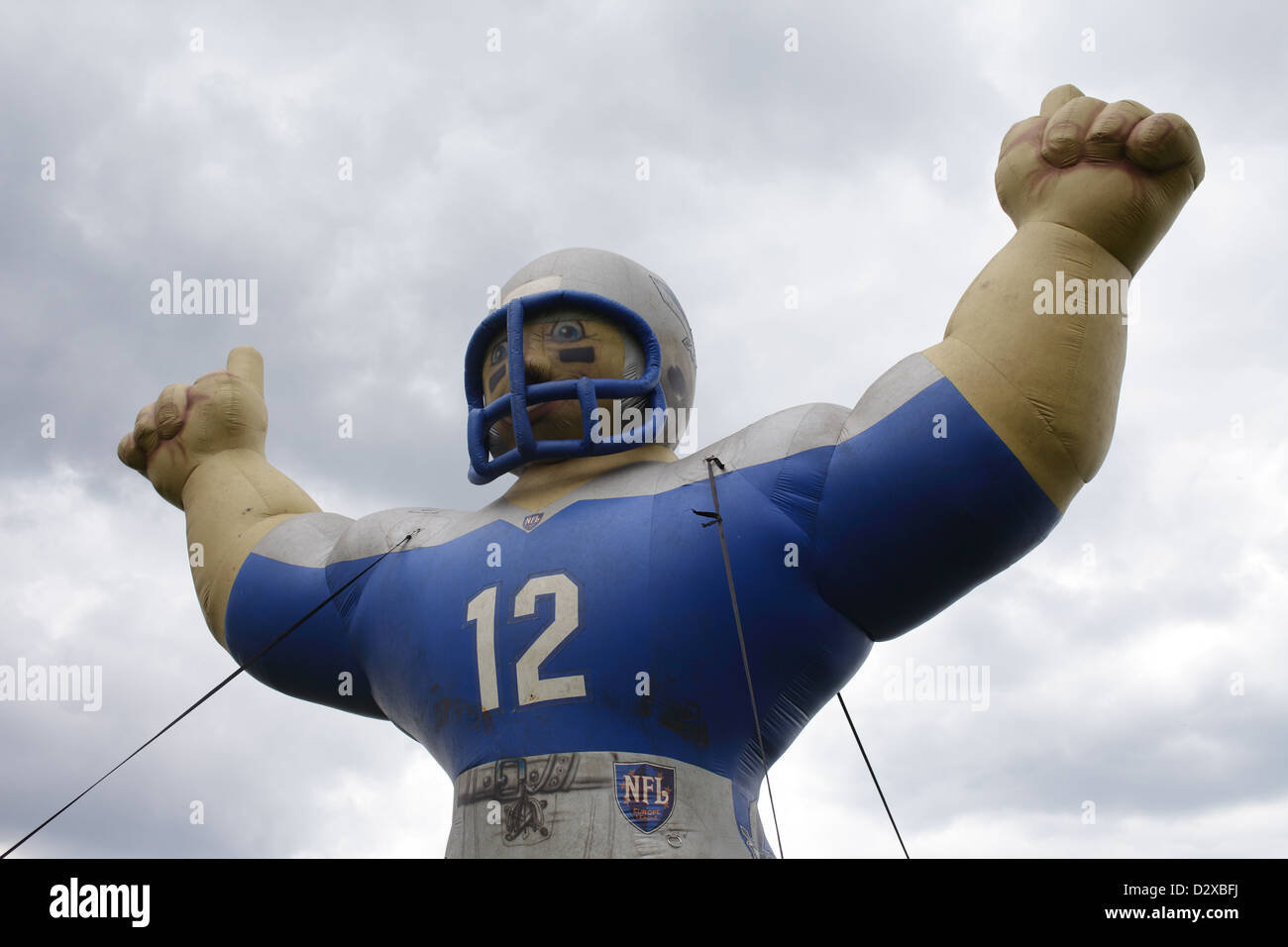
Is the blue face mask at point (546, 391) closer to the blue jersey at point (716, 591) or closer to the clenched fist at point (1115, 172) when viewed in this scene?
the blue jersey at point (716, 591)

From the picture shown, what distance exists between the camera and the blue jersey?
4422 millimetres

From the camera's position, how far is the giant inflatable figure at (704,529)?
4355mm

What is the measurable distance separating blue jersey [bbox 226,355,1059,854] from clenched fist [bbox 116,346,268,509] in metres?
1.68

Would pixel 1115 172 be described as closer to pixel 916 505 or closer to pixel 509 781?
pixel 916 505

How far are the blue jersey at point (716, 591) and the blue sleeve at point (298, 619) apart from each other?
0.57 meters

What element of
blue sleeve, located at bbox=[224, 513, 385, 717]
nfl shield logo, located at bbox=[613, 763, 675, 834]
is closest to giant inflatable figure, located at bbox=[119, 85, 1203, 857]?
nfl shield logo, located at bbox=[613, 763, 675, 834]

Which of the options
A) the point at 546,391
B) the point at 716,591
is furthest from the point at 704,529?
the point at 546,391

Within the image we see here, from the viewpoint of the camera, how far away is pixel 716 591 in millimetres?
4617

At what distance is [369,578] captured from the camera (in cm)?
540

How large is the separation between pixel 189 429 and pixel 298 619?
122 centimetres

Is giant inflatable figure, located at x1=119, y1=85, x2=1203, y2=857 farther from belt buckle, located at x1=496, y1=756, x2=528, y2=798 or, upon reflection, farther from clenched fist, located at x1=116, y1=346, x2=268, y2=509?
clenched fist, located at x1=116, y1=346, x2=268, y2=509

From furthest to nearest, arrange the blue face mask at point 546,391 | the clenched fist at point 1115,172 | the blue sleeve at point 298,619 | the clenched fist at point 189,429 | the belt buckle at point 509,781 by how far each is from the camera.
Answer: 1. the clenched fist at point 189,429
2. the blue sleeve at point 298,619
3. the blue face mask at point 546,391
4. the belt buckle at point 509,781
5. the clenched fist at point 1115,172

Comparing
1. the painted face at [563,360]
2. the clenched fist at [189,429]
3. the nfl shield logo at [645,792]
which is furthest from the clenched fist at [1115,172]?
the clenched fist at [189,429]
